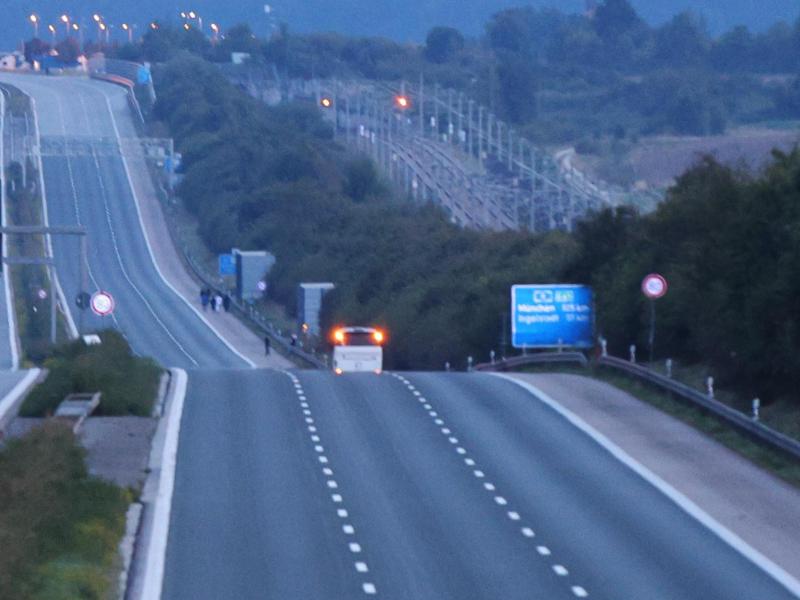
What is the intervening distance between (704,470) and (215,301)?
193ft

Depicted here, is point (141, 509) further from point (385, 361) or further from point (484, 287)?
point (385, 361)

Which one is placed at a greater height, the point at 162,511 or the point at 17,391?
the point at 162,511

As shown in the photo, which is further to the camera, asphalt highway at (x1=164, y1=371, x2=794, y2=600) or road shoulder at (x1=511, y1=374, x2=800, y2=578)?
road shoulder at (x1=511, y1=374, x2=800, y2=578)

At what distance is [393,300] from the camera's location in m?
68.9

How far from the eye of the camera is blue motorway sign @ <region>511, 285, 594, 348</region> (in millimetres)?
40812

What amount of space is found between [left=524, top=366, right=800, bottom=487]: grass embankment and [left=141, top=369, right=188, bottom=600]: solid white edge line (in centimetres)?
828

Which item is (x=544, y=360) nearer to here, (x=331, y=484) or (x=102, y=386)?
(x=102, y=386)

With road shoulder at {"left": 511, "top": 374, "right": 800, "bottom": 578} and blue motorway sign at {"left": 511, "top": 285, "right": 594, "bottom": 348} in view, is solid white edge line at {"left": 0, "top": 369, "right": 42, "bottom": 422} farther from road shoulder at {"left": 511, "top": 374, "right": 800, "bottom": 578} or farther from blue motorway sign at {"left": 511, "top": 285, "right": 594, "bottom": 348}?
blue motorway sign at {"left": 511, "top": 285, "right": 594, "bottom": 348}

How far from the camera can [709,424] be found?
1042 inches

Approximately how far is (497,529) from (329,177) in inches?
3750

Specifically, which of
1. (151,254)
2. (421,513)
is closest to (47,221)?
(151,254)

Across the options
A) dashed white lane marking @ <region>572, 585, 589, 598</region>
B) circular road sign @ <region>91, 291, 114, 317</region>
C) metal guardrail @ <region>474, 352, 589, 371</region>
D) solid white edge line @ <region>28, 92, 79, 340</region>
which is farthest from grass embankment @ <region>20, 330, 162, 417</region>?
solid white edge line @ <region>28, 92, 79, 340</region>

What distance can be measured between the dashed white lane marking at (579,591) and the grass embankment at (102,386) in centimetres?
1219

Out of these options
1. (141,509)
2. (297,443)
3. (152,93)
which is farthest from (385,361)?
(152,93)
